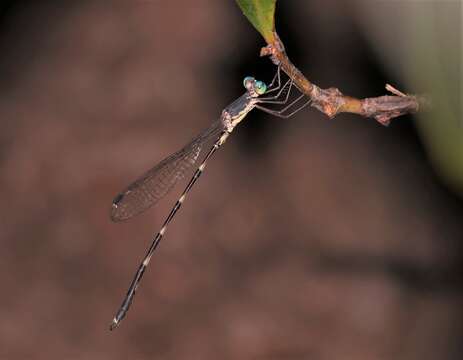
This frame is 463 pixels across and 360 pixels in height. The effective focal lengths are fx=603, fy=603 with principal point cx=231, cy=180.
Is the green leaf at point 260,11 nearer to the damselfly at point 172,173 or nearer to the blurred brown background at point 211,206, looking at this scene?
the damselfly at point 172,173

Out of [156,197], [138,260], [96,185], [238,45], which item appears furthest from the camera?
[238,45]

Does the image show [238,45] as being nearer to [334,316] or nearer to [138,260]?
[138,260]

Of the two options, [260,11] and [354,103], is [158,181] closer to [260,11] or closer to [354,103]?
[354,103]

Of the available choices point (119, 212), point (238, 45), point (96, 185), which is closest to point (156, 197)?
point (119, 212)

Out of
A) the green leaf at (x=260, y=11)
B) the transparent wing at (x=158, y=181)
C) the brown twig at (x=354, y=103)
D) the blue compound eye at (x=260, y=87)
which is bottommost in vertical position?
the green leaf at (x=260, y=11)

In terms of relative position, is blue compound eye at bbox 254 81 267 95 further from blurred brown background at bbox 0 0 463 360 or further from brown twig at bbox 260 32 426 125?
blurred brown background at bbox 0 0 463 360

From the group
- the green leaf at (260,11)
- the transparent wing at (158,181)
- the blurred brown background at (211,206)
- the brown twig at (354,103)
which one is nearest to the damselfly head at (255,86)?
the transparent wing at (158,181)

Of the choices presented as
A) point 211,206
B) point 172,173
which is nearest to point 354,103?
point 172,173
